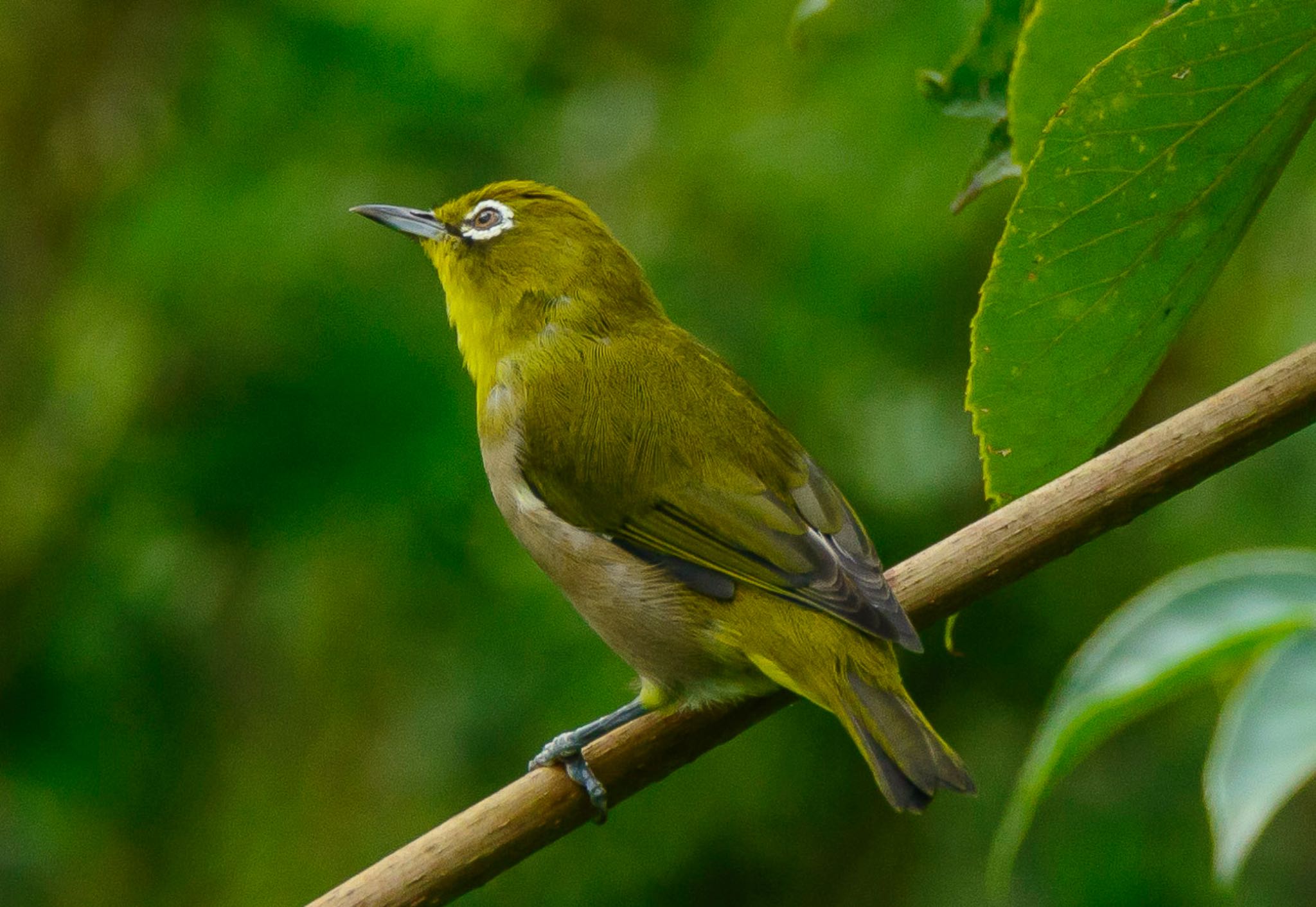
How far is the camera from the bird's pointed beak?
3170 millimetres

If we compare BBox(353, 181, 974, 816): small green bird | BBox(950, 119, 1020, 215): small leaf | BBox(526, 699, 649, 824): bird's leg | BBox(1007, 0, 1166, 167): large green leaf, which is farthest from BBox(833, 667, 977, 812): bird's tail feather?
BBox(1007, 0, 1166, 167): large green leaf

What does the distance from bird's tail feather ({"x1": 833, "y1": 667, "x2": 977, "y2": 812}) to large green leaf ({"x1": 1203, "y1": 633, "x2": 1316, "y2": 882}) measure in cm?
86

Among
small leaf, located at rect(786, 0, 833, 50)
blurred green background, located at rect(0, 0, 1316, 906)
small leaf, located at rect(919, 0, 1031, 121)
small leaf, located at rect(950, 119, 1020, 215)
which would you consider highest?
small leaf, located at rect(786, 0, 833, 50)

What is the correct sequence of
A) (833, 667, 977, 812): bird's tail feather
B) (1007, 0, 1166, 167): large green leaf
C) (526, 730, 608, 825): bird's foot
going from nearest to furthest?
(1007, 0, 1166, 167): large green leaf, (526, 730, 608, 825): bird's foot, (833, 667, 977, 812): bird's tail feather

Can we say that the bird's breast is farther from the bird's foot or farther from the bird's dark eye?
the bird's dark eye

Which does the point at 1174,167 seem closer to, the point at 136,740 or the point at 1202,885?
the point at 1202,885

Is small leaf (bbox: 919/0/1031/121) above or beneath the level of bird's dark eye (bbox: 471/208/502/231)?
above

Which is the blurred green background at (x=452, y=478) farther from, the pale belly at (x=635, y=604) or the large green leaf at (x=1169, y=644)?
the large green leaf at (x=1169, y=644)

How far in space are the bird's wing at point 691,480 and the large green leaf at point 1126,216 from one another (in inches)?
38.8

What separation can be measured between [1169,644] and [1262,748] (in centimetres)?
22

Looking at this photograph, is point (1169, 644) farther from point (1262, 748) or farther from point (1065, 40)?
point (1065, 40)

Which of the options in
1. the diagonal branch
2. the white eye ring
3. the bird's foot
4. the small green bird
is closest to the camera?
the diagonal branch

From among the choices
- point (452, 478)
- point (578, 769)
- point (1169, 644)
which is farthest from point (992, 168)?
point (452, 478)

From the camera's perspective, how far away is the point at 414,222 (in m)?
3.20
